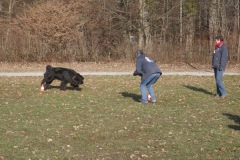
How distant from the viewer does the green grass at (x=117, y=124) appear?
8273 millimetres

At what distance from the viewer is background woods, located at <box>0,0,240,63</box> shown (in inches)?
1156

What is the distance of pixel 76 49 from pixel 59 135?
21.7 meters

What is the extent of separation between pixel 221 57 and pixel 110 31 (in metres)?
19.7

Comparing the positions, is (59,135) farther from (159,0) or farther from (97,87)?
(159,0)

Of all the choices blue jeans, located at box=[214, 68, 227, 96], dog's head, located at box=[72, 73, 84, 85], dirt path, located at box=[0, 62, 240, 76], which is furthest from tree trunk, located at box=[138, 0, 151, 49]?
blue jeans, located at box=[214, 68, 227, 96]

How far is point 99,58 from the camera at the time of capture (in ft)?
99.2

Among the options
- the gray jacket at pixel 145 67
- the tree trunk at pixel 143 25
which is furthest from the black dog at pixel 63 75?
the tree trunk at pixel 143 25

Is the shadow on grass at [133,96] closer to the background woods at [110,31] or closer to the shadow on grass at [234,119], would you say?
the shadow on grass at [234,119]

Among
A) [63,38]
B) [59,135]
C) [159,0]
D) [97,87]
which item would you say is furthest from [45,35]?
[59,135]

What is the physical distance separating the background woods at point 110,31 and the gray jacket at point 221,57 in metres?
13.3

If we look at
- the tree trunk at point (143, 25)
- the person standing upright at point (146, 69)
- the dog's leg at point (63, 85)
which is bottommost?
the dog's leg at point (63, 85)

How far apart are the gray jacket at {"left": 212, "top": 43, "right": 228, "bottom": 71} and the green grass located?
110 cm

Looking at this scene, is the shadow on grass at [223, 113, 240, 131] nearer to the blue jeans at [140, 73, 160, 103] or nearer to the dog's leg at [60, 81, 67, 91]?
the blue jeans at [140, 73, 160, 103]

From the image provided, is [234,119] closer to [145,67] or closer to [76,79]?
[145,67]
